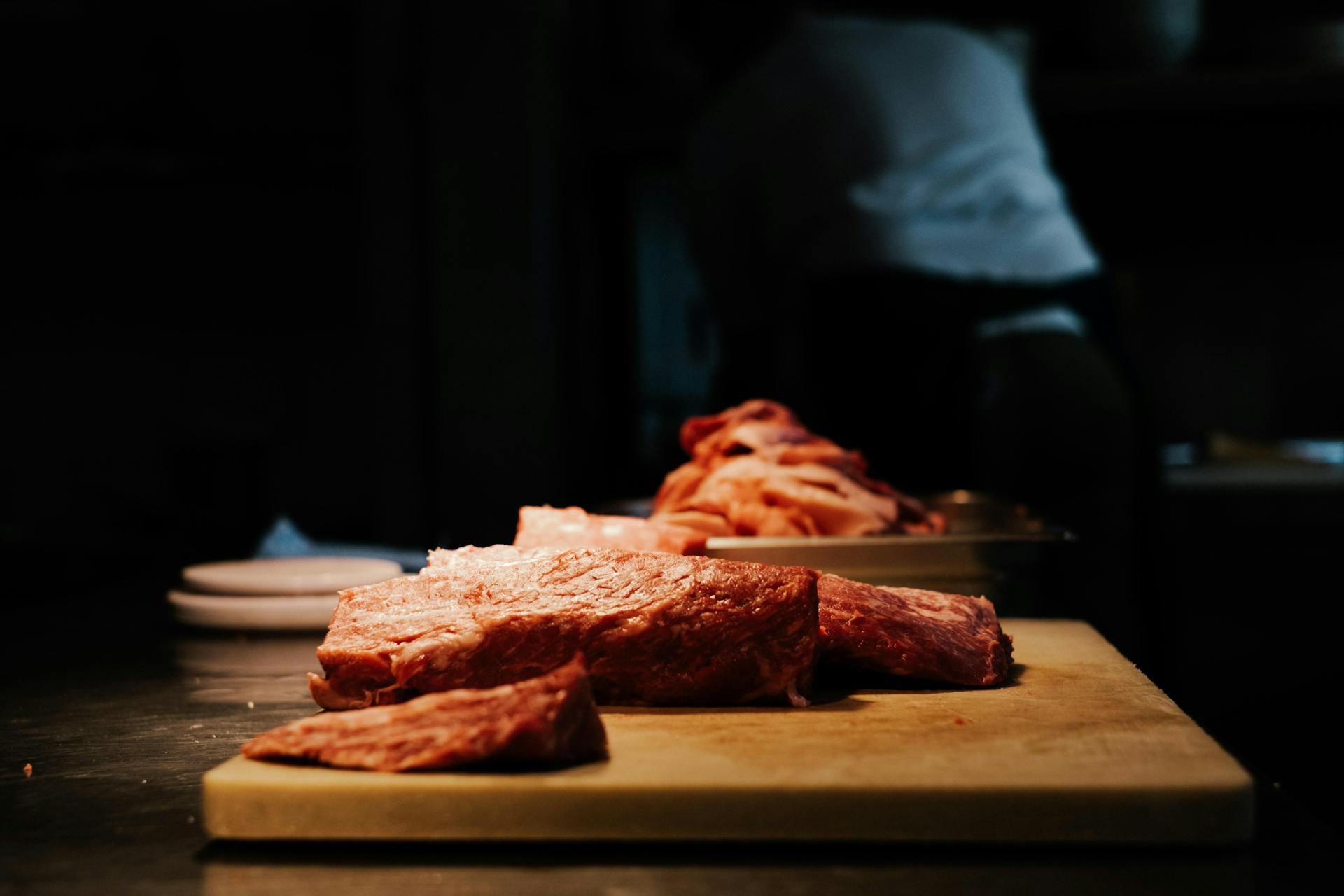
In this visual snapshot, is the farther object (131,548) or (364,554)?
(131,548)

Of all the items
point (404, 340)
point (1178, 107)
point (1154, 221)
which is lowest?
point (404, 340)

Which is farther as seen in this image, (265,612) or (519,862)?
(265,612)

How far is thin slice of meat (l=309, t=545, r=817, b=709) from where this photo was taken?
829 millimetres

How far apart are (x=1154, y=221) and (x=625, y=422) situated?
71.8 inches

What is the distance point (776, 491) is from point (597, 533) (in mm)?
249

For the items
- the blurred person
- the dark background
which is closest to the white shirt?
the blurred person

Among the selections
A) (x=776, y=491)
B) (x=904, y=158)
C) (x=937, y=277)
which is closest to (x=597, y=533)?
(x=776, y=491)

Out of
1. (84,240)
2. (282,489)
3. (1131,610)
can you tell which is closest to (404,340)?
(282,489)

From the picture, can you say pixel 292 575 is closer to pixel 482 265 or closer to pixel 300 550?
pixel 300 550

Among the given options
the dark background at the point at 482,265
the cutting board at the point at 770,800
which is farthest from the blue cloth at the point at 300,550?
the dark background at the point at 482,265

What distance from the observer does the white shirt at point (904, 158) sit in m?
2.60

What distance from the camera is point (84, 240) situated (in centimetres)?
462

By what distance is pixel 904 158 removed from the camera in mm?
2670

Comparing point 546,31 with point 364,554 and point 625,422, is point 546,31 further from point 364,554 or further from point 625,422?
point 364,554
